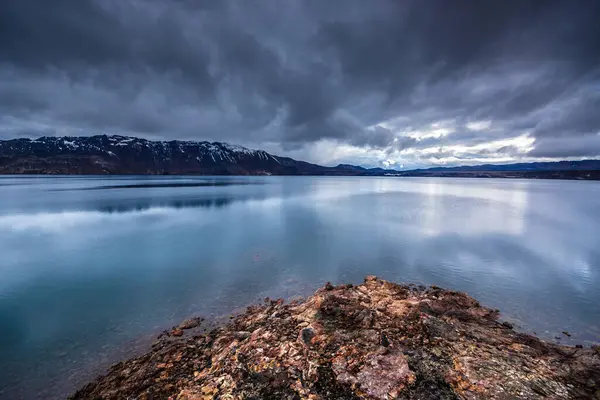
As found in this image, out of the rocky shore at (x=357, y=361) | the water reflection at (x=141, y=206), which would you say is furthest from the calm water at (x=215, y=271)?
the water reflection at (x=141, y=206)

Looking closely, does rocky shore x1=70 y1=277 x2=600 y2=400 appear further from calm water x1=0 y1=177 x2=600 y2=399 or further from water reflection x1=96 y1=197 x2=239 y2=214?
water reflection x1=96 y1=197 x2=239 y2=214

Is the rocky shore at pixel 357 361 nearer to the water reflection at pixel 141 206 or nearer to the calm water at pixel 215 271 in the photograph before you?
the calm water at pixel 215 271

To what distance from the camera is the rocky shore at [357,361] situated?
7.47 metres

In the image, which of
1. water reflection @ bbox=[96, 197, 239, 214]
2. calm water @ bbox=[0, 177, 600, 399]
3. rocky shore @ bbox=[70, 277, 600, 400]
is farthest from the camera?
water reflection @ bbox=[96, 197, 239, 214]

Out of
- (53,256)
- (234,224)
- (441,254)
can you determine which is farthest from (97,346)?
(234,224)

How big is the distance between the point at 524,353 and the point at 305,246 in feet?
63.2

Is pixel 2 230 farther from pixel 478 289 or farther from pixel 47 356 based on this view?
pixel 478 289

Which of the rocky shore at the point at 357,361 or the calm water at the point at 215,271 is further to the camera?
the calm water at the point at 215,271

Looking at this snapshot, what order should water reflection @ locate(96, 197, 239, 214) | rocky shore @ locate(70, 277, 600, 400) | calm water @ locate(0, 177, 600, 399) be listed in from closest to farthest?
rocky shore @ locate(70, 277, 600, 400) → calm water @ locate(0, 177, 600, 399) → water reflection @ locate(96, 197, 239, 214)

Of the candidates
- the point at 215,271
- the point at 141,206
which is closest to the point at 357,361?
the point at 215,271

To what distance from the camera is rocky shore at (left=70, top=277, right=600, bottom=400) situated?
7.47 metres

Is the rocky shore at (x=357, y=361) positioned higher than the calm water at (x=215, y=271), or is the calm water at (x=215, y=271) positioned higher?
the rocky shore at (x=357, y=361)

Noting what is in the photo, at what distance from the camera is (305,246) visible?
26938 millimetres

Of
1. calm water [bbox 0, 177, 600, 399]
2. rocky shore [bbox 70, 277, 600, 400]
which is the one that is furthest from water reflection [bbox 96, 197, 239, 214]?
rocky shore [bbox 70, 277, 600, 400]
